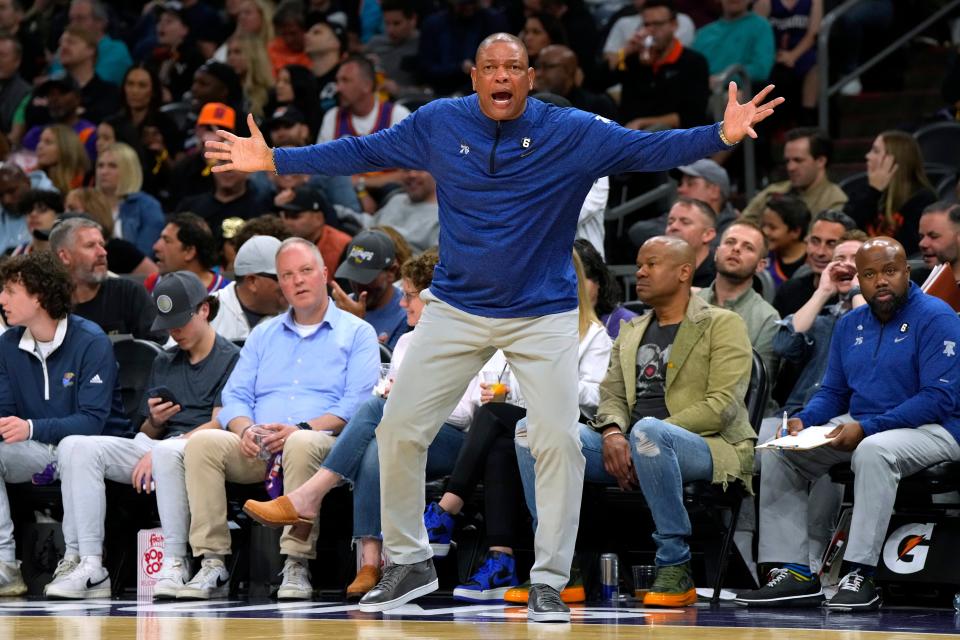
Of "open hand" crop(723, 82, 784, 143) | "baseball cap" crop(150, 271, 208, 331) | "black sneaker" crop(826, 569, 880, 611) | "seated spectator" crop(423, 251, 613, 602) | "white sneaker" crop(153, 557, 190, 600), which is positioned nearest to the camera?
"open hand" crop(723, 82, 784, 143)

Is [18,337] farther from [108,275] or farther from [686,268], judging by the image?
[686,268]

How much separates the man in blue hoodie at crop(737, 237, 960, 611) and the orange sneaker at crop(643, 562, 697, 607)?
256 millimetres

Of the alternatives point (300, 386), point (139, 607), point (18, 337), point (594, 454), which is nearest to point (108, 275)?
point (18, 337)

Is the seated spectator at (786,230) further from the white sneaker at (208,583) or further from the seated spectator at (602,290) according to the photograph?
the white sneaker at (208,583)

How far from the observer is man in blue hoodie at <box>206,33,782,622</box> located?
18.7 ft

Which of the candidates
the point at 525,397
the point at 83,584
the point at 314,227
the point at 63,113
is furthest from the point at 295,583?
the point at 63,113

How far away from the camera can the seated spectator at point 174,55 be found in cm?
1448

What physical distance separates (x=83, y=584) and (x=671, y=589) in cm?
272

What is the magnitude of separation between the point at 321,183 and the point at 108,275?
2.24 m

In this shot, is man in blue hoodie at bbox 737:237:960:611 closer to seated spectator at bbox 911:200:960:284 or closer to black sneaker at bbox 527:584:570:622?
seated spectator at bbox 911:200:960:284

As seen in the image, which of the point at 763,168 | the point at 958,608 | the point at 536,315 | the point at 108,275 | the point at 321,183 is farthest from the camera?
the point at 763,168

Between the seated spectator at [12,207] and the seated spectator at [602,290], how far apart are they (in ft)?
15.4

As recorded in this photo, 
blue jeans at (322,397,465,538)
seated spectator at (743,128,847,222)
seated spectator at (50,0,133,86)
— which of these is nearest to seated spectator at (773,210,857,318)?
seated spectator at (743,128,847,222)

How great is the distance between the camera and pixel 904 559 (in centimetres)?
662
